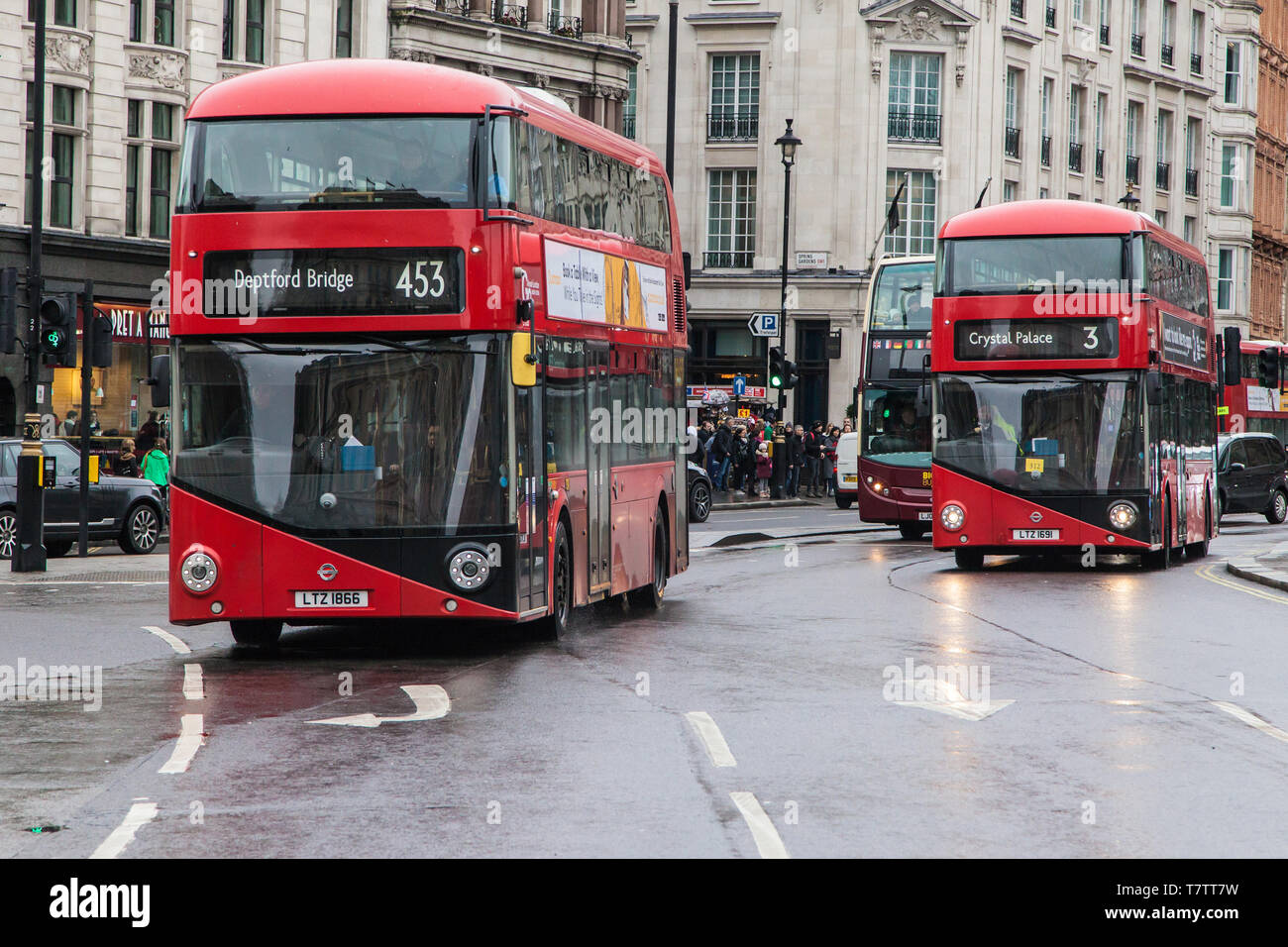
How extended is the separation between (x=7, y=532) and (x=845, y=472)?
21466 mm

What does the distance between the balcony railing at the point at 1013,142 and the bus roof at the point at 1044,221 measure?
43.3 meters

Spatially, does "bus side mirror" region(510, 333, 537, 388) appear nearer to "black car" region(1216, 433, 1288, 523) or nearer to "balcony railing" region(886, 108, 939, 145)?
"black car" region(1216, 433, 1288, 523)

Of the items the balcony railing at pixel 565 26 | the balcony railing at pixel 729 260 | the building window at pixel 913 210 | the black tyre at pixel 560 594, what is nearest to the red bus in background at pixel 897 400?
the black tyre at pixel 560 594

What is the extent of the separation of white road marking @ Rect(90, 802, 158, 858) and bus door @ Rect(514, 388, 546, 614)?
621 centimetres

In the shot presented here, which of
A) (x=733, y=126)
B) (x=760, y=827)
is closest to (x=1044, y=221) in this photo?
(x=760, y=827)

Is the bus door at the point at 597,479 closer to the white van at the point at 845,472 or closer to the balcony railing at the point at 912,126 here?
the white van at the point at 845,472

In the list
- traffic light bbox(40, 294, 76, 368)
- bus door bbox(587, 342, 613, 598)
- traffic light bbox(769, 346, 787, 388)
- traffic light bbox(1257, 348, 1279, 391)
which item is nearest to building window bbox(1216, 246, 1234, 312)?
traffic light bbox(769, 346, 787, 388)

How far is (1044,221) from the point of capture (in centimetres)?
2473

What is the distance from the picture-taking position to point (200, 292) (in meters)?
14.6

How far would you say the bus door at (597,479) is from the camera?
17.3 m

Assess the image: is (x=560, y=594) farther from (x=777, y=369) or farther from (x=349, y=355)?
(x=777, y=369)

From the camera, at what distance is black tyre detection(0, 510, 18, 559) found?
27.5 m

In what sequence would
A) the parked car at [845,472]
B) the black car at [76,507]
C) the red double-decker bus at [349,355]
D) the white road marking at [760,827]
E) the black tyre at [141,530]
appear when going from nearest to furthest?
1. the white road marking at [760,827]
2. the red double-decker bus at [349,355]
3. the black car at [76,507]
4. the black tyre at [141,530]
5. the parked car at [845,472]
